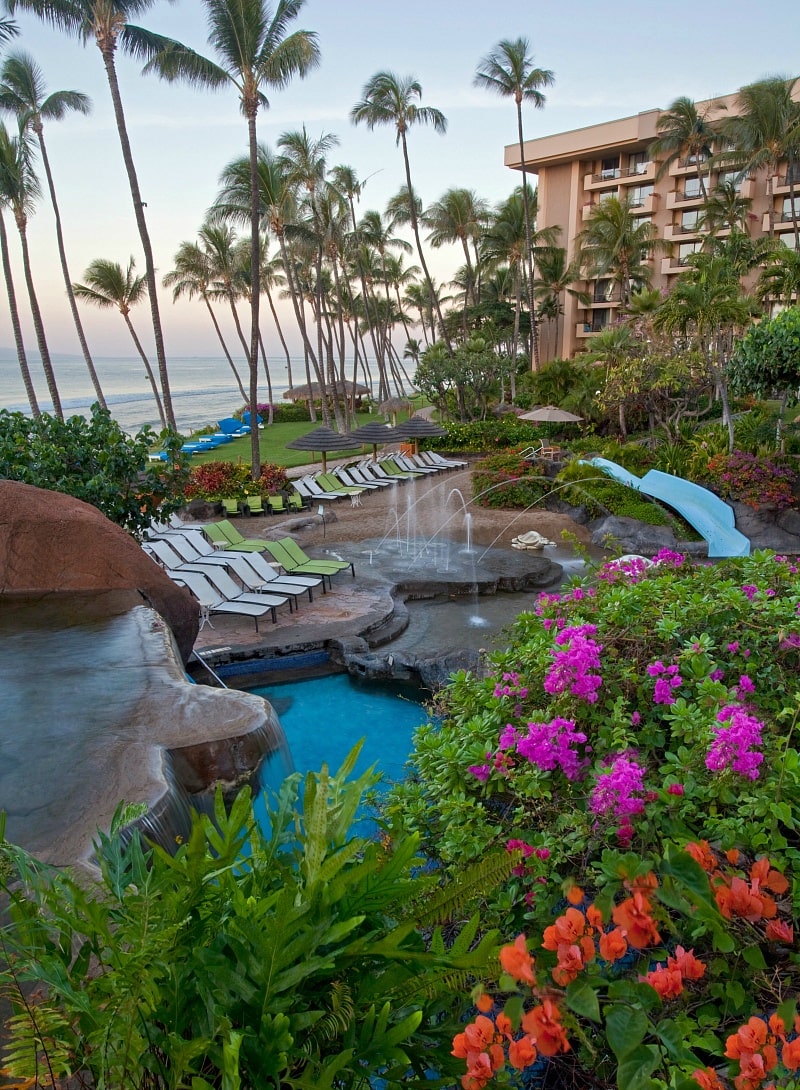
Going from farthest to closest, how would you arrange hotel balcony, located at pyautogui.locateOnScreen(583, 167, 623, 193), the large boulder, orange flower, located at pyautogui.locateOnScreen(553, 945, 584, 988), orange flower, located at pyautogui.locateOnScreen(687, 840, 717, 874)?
hotel balcony, located at pyautogui.locateOnScreen(583, 167, 623, 193) → the large boulder → orange flower, located at pyautogui.locateOnScreen(687, 840, 717, 874) → orange flower, located at pyautogui.locateOnScreen(553, 945, 584, 988)

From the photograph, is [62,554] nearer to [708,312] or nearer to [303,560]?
[303,560]

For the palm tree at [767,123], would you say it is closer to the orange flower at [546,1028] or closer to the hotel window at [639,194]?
→ the hotel window at [639,194]

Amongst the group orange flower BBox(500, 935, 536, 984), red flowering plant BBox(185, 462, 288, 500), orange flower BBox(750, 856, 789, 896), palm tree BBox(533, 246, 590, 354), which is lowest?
red flowering plant BBox(185, 462, 288, 500)

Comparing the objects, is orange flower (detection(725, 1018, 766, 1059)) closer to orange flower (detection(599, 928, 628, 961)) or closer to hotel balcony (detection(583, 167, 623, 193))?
orange flower (detection(599, 928, 628, 961))

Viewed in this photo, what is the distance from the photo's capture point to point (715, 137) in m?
33.4

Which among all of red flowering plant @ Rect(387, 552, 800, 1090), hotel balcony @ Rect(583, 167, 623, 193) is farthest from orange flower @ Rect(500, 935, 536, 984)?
hotel balcony @ Rect(583, 167, 623, 193)

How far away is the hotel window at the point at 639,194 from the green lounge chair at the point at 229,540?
36748mm

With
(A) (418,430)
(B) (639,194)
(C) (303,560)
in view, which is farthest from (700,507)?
(B) (639,194)

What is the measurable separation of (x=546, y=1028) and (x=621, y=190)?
4642 cm

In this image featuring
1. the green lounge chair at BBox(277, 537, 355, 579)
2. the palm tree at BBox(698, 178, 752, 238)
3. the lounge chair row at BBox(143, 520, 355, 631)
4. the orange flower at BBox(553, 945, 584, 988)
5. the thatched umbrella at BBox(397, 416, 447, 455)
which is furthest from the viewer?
the palm tree at BBox(698, 178, 752, 238)

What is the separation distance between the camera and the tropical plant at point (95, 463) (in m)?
8.52

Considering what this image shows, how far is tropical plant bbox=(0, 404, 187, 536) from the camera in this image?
8516 millimetres

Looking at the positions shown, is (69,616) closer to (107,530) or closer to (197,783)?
(107,530)

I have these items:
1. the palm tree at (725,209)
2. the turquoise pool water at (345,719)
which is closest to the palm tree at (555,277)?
the palm tree at (725,209)
